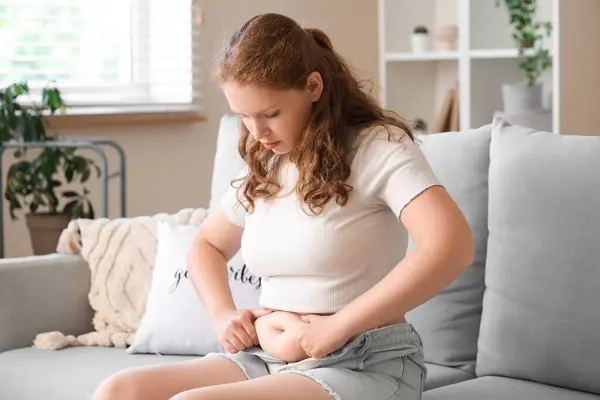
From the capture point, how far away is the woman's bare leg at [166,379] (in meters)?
1.54

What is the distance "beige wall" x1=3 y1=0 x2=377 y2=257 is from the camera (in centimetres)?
369

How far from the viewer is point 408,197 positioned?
1.53m

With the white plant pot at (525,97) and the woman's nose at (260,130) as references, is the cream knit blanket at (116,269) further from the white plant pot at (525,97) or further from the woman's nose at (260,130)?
the white plant pot at (525,97)

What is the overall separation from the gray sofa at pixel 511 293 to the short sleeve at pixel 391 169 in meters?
0.36

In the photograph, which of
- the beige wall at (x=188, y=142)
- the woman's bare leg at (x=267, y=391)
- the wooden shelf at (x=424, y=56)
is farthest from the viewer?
the wooden shelf at (x=424, y=56)

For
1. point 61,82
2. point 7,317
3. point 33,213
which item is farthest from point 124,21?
point 7,317

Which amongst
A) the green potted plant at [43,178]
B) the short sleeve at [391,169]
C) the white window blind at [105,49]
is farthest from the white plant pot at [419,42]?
the short sleeve at [391,169]

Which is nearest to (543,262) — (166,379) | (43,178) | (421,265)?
(421,265)

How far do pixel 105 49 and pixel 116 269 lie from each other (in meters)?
1.42

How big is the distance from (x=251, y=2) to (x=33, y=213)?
1.32 metres

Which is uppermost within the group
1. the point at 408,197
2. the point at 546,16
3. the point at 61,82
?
the point at 546,16

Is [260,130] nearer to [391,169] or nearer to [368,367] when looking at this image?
[391,169]

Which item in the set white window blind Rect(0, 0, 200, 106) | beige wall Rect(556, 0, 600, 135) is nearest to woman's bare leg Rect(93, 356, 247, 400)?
white window blind Rect(0, 0, 200, 106)

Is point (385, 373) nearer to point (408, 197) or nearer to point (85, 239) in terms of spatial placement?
Result: point (408, 197)
